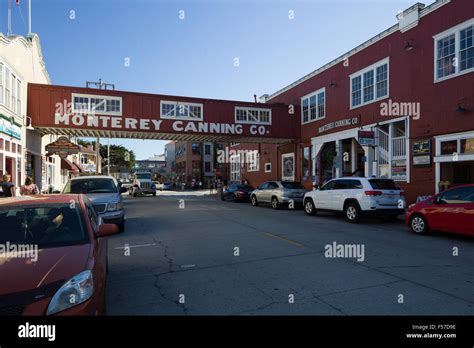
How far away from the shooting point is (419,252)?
→ 7.44 meters

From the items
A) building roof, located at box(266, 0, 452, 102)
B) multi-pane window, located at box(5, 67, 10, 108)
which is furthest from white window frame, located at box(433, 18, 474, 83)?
multi-pane window, located at box(5, 67, 10, 108)

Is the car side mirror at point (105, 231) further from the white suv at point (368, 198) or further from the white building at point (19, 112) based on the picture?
the white building at point (19, 112)

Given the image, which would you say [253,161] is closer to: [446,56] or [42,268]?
[446,56]

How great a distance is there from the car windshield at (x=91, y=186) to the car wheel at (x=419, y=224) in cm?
912

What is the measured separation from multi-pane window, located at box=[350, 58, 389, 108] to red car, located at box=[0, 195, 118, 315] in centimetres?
1731

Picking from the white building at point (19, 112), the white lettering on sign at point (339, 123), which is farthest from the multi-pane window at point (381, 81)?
the white building at point (19, 112)

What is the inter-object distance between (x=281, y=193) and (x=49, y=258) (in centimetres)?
1521

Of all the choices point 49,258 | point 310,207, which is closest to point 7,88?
point 310,207

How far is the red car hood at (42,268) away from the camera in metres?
2.94

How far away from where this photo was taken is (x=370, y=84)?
19156mm

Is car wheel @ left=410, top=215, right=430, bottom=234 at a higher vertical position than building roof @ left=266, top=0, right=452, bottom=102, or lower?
lower

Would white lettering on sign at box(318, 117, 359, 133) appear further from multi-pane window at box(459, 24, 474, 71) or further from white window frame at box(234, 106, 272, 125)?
multi-pane window at box(459, 24, 474, 71)

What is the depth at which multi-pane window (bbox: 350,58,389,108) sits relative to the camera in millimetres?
18109
